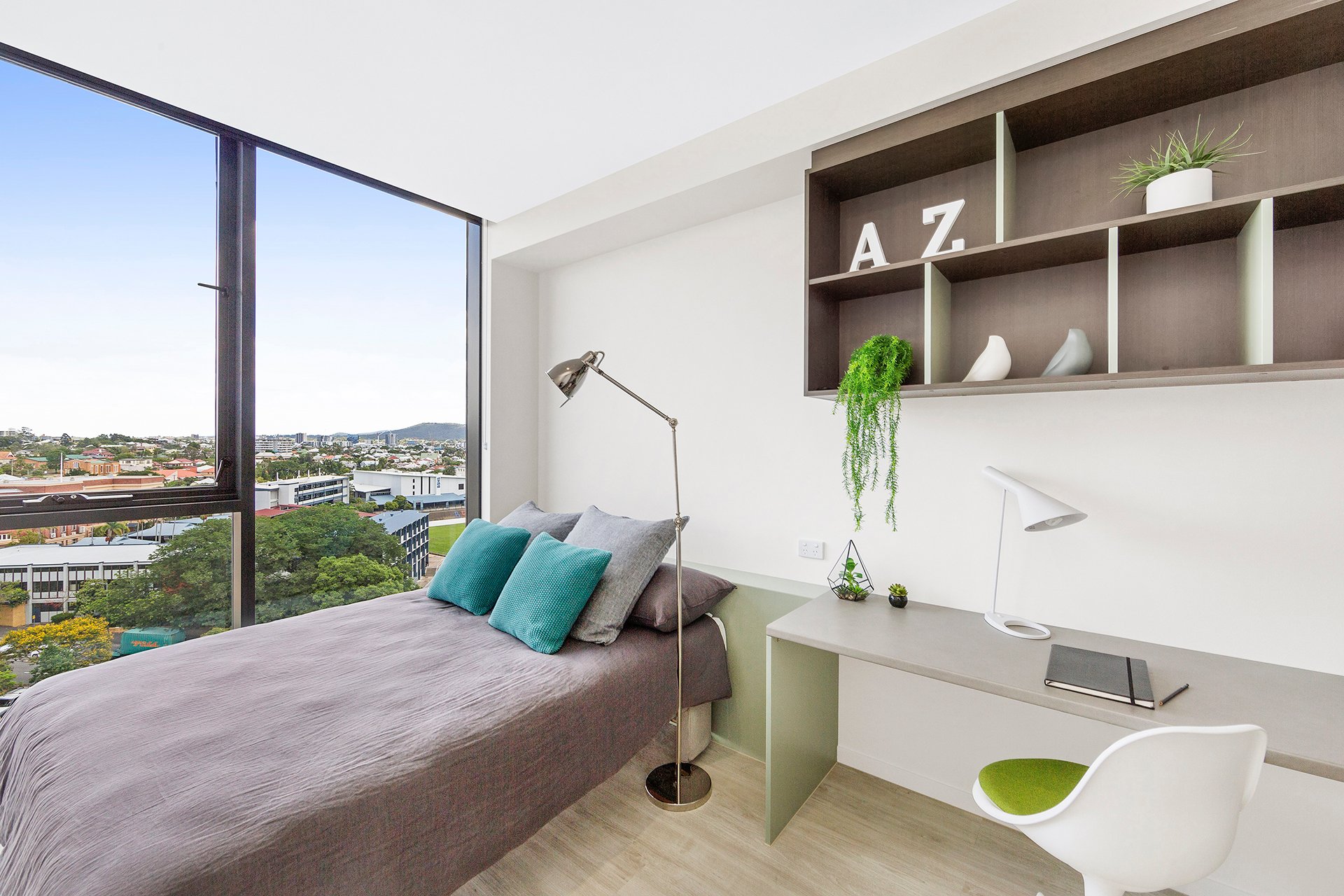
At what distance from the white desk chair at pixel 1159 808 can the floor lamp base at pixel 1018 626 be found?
1.88ft

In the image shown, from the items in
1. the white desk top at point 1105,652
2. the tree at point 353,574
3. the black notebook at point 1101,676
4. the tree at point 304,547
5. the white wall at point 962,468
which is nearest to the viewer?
the white desk top at point 1105,652

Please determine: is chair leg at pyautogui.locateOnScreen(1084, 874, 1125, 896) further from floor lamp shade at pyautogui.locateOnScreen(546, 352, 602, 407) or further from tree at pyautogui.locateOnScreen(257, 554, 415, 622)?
tree at pyautogui.locateOnScreen(257, 554, 415, 622)

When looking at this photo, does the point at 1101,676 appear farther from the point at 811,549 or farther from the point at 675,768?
the point at 675,768

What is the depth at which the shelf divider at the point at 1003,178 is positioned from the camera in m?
1.56

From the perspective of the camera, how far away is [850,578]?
6.53 ft

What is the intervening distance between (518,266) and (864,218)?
2.00 m

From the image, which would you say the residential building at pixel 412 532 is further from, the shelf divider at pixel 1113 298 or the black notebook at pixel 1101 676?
the shelf divider at pixel 1113 298

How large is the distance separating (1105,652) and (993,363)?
0.85 metres

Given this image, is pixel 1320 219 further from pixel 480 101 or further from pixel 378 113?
pixel 378 113

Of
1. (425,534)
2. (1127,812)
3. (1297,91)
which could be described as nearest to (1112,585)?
(1127,812)

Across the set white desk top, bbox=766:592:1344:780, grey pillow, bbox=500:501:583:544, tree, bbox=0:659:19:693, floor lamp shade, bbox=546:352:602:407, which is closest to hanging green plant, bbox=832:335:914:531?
white desk top, bbox=766:592:1344:780

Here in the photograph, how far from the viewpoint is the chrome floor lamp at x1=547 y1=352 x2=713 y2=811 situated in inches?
75.1

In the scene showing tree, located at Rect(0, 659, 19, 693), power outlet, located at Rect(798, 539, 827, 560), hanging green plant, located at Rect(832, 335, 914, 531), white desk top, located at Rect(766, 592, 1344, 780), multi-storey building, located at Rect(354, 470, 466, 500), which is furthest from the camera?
multi-storey building, located at Rect(354, 470, 466, 500)

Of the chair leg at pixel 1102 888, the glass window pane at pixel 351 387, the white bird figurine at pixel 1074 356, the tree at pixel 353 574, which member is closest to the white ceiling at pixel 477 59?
the glass window pane at pixel 351 387
